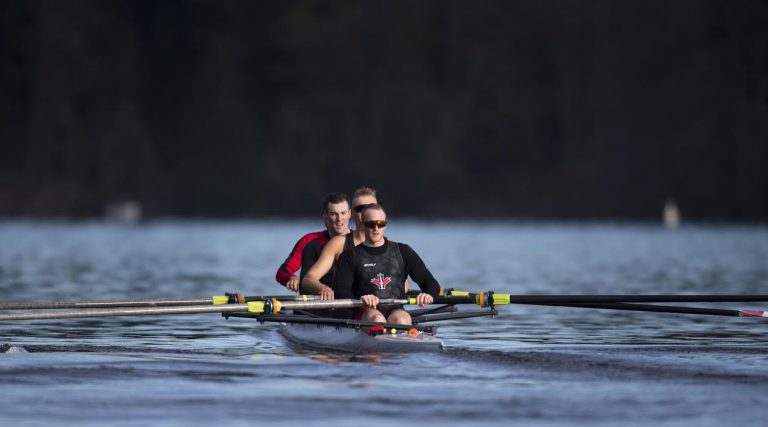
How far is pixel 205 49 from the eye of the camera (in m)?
113

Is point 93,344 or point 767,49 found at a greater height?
point 767,49

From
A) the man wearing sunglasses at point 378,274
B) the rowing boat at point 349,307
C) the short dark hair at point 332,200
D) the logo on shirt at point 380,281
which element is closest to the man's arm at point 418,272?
the man wearing sunglasses at point 378,274

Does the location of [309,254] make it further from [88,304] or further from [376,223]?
[88,304]

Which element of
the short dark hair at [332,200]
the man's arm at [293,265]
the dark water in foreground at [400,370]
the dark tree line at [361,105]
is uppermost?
the dark tree line at [361,105]

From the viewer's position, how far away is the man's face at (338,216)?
16.8 metres

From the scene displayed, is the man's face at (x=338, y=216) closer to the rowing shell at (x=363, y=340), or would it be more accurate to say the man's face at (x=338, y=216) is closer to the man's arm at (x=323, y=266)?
the man's arm at (x=323, y=266)

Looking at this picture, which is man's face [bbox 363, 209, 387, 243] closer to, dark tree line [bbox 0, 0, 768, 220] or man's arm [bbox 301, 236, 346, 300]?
man's arm [bbox 301, 236, 346, 300]

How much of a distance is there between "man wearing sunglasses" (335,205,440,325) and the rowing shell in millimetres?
259

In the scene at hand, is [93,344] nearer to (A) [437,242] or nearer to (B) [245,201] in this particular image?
(A) [437,242]

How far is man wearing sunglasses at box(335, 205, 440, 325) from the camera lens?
53.2 ft

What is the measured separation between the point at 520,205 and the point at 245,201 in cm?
2005

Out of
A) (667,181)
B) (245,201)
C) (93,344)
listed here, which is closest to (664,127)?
(667,181)

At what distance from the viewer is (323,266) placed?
16.9 m

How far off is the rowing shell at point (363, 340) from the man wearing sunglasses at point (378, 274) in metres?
0.26
